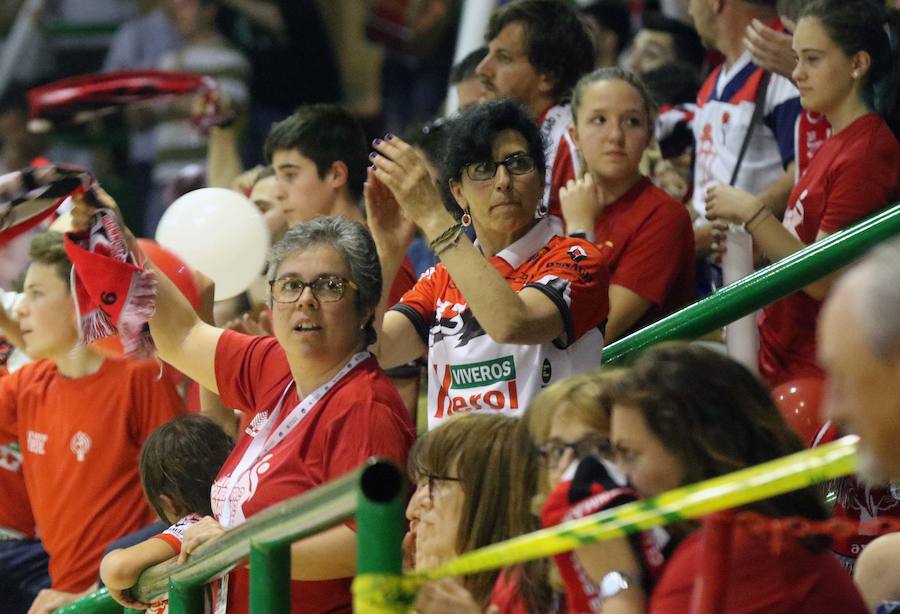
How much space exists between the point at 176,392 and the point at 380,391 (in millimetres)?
1671

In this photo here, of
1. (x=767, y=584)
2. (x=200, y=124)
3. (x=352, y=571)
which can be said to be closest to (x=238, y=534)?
(x=352, y=571)

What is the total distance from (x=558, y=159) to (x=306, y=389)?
5.38 feet

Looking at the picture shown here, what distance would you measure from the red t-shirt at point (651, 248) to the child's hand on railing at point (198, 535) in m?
1.49

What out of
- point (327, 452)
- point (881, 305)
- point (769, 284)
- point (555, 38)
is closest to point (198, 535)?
point (327, 452)

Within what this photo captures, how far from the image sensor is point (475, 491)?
3008mm

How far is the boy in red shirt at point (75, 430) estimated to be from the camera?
501 cm

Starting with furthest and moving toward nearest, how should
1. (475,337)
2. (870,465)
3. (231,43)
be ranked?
1. (231,43)
2. (475,337)
3. (870,465)

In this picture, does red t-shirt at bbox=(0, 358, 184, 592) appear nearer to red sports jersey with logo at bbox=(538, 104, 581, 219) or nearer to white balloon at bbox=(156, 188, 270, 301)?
white balloon at bbox=(156, 188, 270, 301)

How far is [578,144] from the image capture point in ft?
15.9

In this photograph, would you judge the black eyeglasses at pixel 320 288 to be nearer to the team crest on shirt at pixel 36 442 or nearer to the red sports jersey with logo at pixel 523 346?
the red sports jersey with logo at pixel 523 346

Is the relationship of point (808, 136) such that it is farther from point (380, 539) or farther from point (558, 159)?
point (380, 539)

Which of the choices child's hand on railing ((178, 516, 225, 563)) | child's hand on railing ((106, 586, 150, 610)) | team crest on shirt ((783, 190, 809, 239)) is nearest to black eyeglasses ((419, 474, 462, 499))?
child's hand on railing ((178, 516, 225, 563))

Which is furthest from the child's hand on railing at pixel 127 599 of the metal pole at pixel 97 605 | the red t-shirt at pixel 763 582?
the red t-shirt at pixel 763 582

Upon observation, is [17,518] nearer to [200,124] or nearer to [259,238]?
[259,238]
